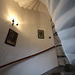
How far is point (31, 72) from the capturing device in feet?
6.30

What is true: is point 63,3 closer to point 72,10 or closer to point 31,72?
point 72,10

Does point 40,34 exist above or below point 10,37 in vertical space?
above

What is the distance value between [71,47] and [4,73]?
5.36ft

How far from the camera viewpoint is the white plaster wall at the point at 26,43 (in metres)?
1.58

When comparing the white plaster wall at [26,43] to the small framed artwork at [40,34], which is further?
the small framed artwork at [40,34]

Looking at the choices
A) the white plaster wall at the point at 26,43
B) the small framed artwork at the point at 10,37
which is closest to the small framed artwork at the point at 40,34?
the white plaster wall at the point at 26,43

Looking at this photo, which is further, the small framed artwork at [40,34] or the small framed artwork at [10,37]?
the small framed artwork at [40,34]

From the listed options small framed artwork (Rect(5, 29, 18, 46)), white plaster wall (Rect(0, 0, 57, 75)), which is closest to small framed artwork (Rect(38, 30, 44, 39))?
white plaster wall (Rect(0, 0, 57, 75))

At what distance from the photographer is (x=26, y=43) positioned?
2287 mm

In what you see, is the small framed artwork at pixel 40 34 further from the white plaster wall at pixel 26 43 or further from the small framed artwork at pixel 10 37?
the small framed artwork at pixel 10 37

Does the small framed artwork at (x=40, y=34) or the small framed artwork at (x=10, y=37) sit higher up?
the small framed artwork at (x=40, y=34)

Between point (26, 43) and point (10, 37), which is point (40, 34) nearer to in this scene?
point (26, 43)

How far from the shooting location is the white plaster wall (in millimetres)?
1584

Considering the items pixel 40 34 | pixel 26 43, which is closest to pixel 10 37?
pixel 26 43
